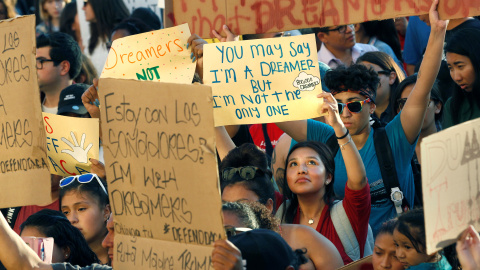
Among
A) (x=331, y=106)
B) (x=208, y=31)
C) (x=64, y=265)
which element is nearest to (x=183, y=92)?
(x=64, y=265)

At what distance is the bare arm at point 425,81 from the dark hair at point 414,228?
967 millimetres

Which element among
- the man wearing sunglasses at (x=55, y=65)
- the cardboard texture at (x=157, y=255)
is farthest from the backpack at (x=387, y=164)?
the man wearing sunglasses at (x=55, y=65)

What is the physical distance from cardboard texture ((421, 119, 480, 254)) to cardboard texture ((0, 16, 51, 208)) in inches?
56.0

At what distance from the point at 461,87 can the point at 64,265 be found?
8.35 feet

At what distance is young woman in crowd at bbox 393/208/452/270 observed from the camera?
11.3 ft

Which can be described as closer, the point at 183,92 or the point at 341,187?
the point at 183,92

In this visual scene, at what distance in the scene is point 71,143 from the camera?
4.86m

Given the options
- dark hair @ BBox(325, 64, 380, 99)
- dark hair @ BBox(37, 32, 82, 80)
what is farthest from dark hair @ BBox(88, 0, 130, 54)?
dark hair @ BBox(325, 64, 380, 99)

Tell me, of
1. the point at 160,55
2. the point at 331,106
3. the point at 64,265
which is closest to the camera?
the point at 64,265

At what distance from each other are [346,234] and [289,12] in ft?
3.76

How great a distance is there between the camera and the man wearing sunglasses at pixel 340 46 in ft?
21.4

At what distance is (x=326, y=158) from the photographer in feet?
14.6

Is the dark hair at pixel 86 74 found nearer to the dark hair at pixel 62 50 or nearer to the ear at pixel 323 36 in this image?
the dark hair at pixel 62 50

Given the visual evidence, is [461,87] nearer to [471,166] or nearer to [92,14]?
[471,166]
